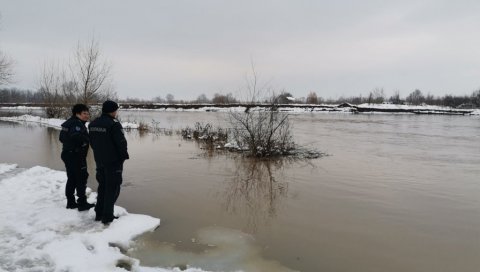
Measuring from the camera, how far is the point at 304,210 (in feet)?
24.0

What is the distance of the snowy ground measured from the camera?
4.51 metres

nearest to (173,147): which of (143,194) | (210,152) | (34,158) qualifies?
(210,152)

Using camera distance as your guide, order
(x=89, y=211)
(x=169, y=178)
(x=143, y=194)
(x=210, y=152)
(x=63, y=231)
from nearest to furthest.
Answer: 1. (x=63, y=231)
2. (x=89, y=211)
3. (x=143, y=194)
4. (x=169, y=178)
5. (x=210, y=152)

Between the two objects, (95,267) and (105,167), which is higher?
(105,167)

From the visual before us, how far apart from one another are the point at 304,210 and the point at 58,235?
4265 mm

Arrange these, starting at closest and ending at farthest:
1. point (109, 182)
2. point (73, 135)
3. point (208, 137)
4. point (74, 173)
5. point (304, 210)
→ point (109, 182) < point (73, 135) < point (74, 173) < point (304, 210) < point (208, 137)

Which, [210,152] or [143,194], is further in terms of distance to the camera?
[210,152]

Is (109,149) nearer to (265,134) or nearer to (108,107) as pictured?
(108,107)

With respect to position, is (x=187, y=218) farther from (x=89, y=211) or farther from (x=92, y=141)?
(x=92, y=141)

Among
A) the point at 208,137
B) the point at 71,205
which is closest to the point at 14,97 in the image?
the point at 208,137

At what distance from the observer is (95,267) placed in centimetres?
441

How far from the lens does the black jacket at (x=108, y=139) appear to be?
5.49m

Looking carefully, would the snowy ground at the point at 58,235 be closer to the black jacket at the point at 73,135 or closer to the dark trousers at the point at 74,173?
the dark trousers at the point at 74,173

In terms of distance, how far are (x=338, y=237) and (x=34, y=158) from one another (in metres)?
10.6
